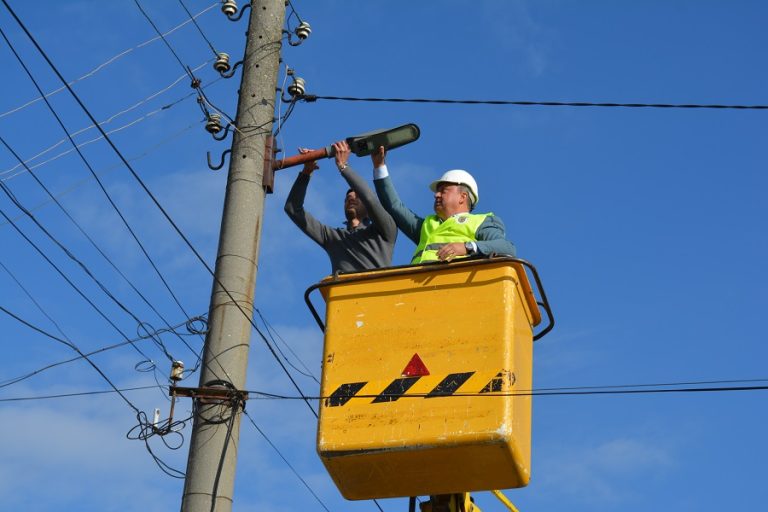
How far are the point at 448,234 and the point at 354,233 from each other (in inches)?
31.4

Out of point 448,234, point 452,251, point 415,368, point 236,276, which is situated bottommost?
point 415,368

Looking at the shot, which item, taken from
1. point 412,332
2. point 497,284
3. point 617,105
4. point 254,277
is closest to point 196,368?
point 254,277

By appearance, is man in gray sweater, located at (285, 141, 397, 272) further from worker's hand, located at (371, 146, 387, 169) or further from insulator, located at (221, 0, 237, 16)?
insulator, located at (221, 0, 237, 16)

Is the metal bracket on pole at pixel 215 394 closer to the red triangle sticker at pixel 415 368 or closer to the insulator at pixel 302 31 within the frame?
the red triangle sticker at pixel 415 368

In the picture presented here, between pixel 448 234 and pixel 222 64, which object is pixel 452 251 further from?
pixel 222 64

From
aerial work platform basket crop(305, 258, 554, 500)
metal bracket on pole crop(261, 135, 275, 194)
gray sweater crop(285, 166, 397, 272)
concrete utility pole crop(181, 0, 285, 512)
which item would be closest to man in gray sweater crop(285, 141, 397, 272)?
gray sweater crop(285, 166, 397, 272)

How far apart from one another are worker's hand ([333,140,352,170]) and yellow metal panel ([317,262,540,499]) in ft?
3.27

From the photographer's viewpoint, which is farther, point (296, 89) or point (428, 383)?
point (296, 89)

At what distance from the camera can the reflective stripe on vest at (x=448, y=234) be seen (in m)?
7.85

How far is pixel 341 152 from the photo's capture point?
8.18m

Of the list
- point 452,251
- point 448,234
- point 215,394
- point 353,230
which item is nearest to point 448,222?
point 448,234

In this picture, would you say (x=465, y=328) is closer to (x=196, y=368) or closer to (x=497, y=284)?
(x=497, y=284)

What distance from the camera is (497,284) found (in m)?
7.10

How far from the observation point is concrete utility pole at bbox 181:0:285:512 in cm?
694
